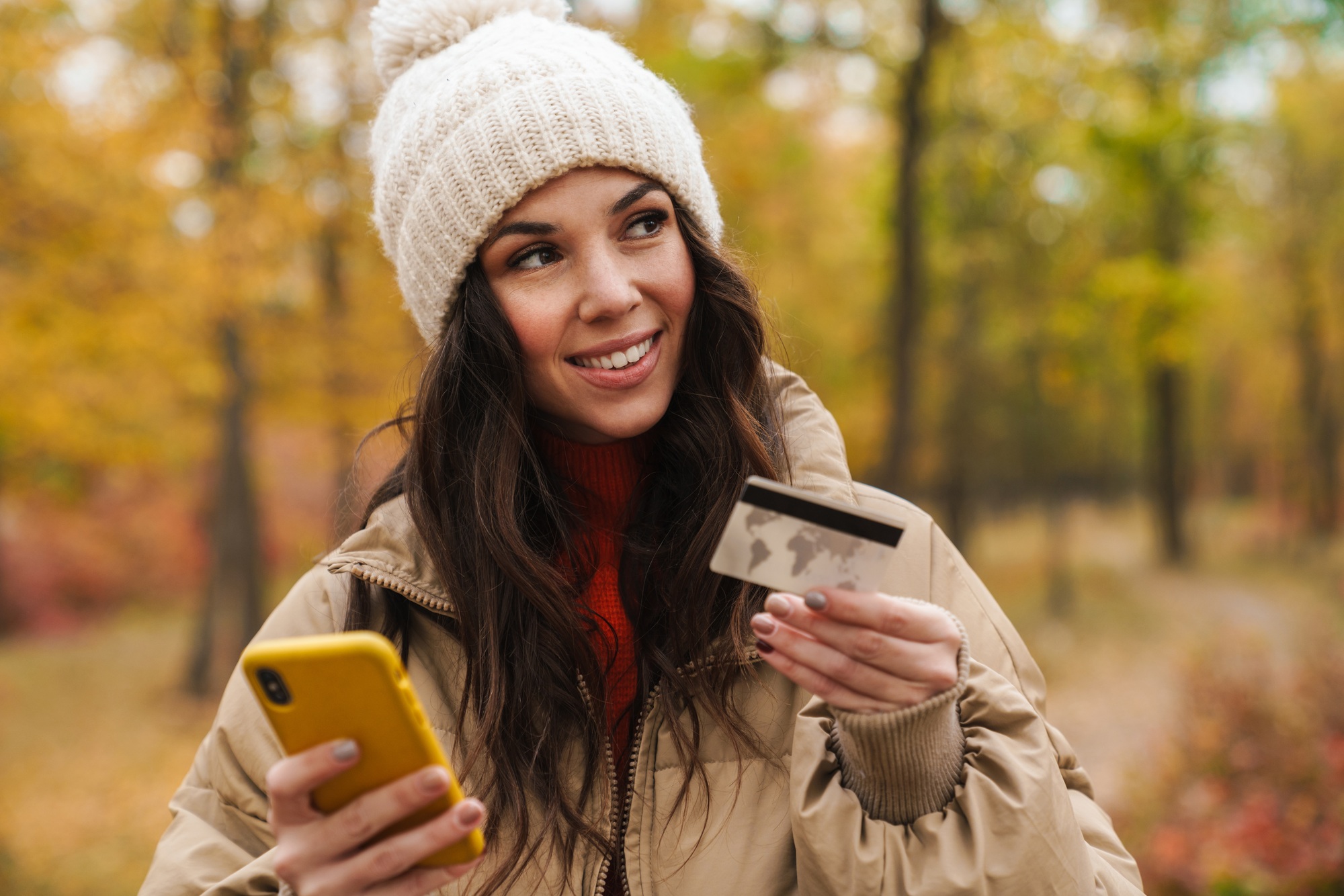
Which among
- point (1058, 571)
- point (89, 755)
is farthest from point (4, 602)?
point (1058, 571)

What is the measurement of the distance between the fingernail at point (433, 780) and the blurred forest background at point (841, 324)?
125cm

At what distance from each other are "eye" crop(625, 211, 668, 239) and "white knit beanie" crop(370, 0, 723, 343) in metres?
0.07

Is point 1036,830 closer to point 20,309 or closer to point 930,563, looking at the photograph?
point 930,563

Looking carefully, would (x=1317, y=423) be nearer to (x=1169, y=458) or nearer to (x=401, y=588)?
(x=1169, y=458)

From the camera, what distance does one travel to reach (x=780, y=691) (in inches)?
76.1

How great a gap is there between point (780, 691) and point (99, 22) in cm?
907

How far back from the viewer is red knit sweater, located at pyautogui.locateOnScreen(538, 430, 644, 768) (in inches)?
82.0

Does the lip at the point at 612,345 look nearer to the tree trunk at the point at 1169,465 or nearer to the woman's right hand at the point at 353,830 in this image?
the woman's right hand at the point at 353,830

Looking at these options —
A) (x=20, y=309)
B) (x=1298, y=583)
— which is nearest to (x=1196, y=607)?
(x=1298, y=583)

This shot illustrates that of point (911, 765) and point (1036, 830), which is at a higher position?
point (911, 765)

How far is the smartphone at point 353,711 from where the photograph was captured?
1.27 meters

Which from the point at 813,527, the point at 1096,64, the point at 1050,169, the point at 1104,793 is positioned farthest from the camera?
the point at 1050,169

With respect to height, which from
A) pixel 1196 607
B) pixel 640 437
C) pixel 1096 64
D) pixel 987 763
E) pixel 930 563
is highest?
pixel 1096 64

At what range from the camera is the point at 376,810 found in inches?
51.9
